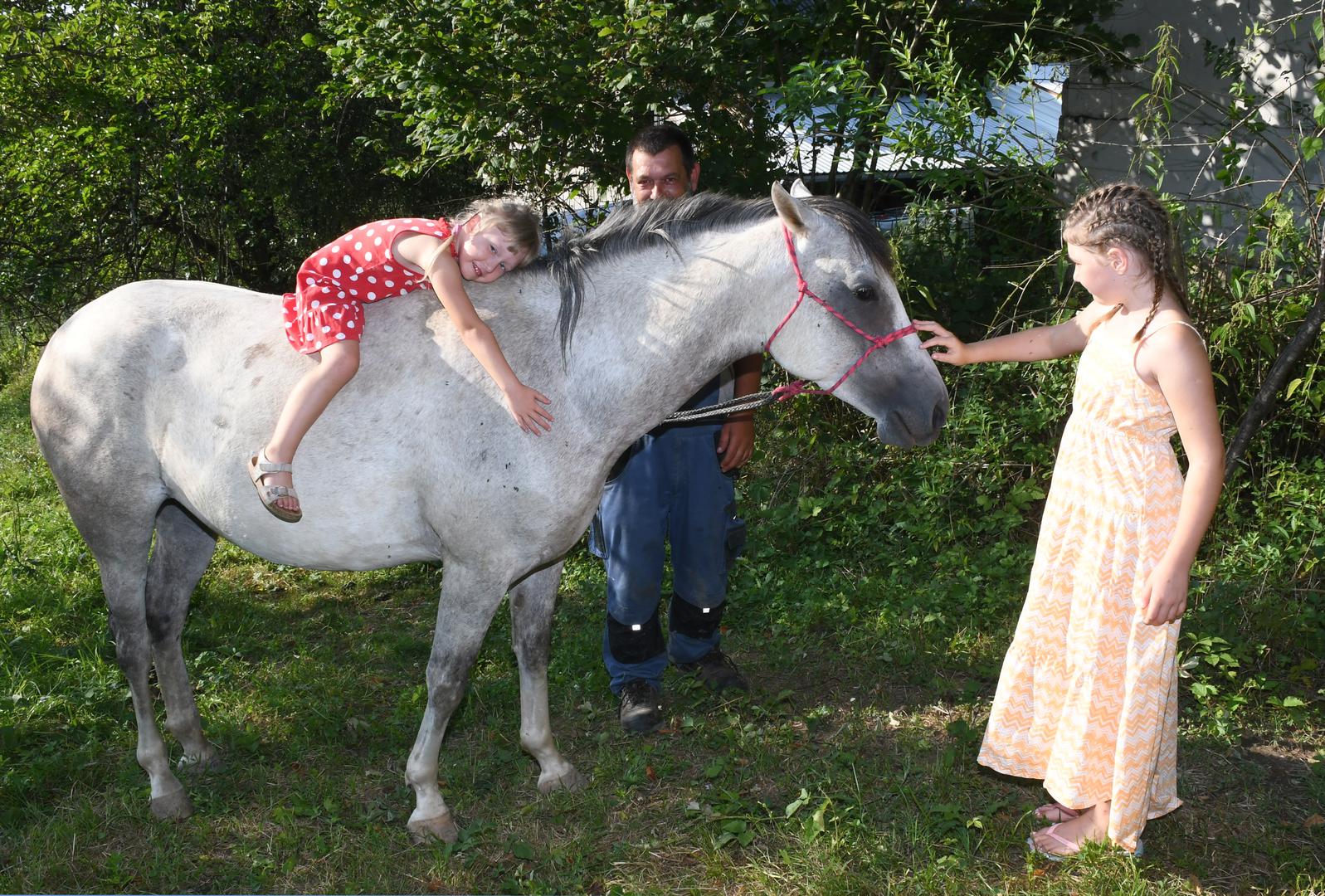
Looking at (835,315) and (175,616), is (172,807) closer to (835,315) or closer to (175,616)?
(175,616)

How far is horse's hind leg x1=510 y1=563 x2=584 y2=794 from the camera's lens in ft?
10.8

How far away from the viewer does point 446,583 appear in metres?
2.95

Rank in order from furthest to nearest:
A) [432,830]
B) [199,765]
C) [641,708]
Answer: [641,708] → [199,765] → [432,830]

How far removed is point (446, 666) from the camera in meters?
3.00

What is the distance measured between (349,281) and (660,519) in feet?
5.10

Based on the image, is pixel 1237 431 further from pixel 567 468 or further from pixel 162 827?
pixel 162 827

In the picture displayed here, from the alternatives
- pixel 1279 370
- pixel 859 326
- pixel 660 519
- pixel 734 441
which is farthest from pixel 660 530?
pixel 1279 370

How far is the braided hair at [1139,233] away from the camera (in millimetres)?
2473

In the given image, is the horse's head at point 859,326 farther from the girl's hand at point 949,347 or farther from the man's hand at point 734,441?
the man's hand at point 734,441

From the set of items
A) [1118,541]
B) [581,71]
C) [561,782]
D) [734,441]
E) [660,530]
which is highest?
[581,71]

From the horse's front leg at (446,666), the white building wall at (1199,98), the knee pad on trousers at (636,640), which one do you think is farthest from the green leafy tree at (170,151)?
the horse's front leg at (446,666)

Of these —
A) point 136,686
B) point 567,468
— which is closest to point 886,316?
point 567,468

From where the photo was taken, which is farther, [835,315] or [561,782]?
[561,782]

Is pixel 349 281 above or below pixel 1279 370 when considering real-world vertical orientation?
above
